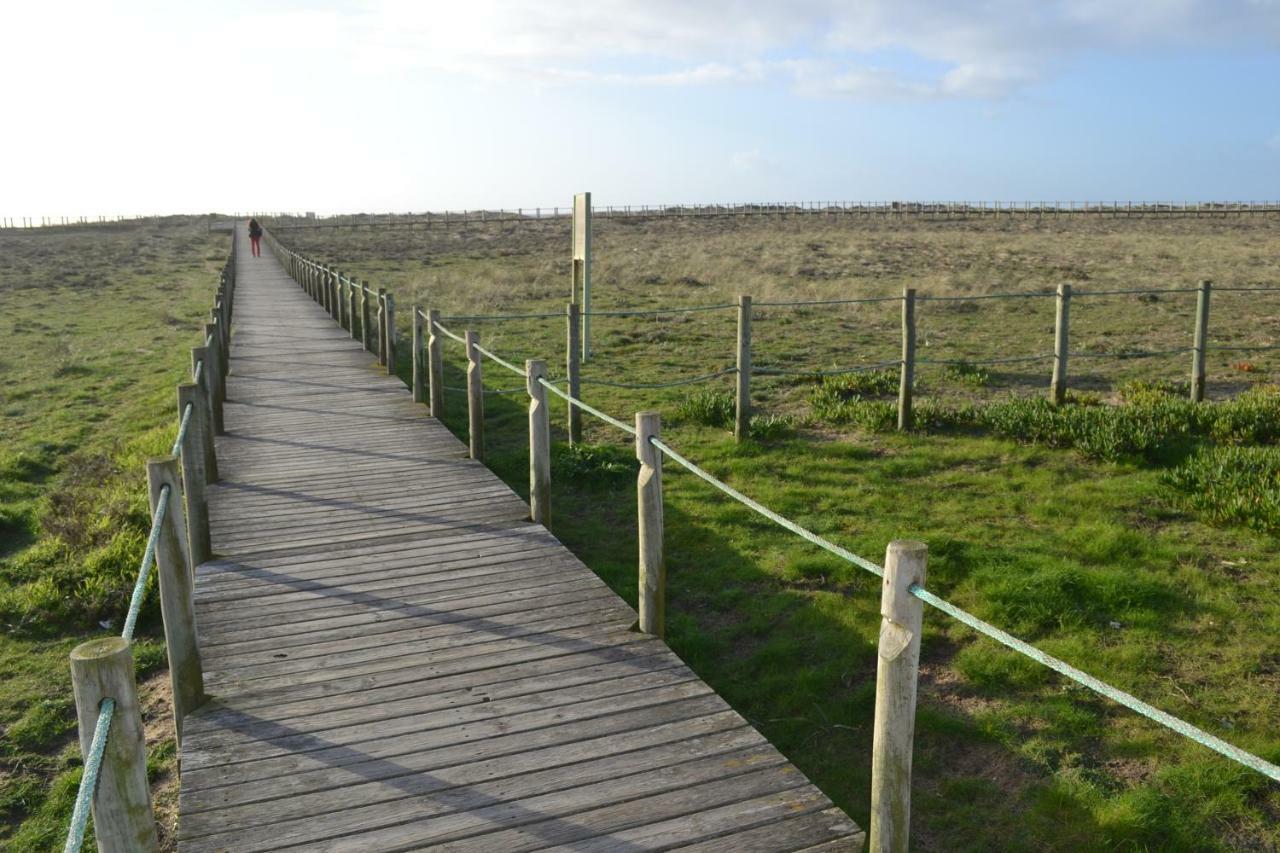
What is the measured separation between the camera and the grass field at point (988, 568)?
14.6ft

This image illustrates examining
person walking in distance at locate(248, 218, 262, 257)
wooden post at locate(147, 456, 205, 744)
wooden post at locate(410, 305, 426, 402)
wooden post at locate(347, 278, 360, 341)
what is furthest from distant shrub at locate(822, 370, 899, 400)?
person walking in distance at locate(248, 218, 262, 257)

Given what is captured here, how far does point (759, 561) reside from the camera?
7.11 metres

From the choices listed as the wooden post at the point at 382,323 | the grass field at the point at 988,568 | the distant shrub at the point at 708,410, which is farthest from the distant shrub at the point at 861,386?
the wooden post at the point at 382,323

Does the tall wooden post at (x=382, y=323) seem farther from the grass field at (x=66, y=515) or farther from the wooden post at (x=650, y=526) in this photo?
the wooden post at (x=650, y=526)

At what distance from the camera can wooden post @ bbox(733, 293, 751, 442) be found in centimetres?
981

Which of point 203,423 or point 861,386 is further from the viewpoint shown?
point 861,386

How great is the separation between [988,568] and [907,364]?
12.9 ft

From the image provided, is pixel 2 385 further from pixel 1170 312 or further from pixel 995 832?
pixel 1170 312

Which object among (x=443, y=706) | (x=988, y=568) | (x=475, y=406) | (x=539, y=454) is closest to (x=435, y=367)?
(x=475, y=406)

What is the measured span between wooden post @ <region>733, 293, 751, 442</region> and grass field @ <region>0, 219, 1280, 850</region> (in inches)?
10.4

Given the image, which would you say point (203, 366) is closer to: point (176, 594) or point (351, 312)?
point (176, 594)

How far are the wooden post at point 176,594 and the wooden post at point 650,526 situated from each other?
2035 mm

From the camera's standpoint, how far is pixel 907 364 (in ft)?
33.1

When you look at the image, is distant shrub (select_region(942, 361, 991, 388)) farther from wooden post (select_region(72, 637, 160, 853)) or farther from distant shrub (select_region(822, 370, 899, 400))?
wooden post (select_region(72, 637, 160, 853))
